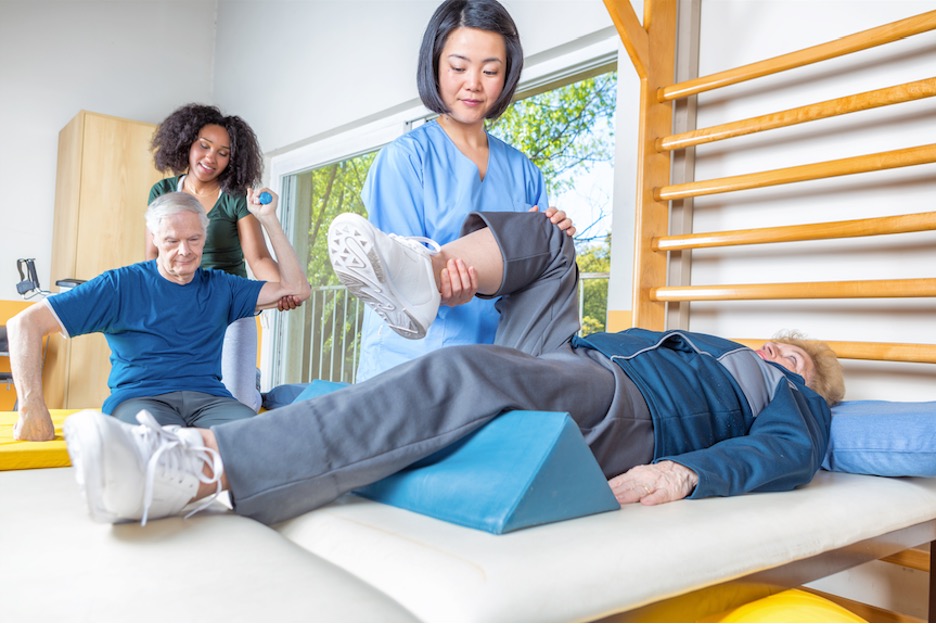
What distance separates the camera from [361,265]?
1.23 meters

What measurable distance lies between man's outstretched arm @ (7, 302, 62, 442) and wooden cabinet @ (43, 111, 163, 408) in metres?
2.86

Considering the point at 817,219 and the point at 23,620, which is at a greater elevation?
the point at 817,219

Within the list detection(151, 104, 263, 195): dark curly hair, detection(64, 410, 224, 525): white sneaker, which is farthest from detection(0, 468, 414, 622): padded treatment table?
detection(151, 104, 263, 195): dark curly hair

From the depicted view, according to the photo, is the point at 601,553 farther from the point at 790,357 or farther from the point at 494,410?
the point at 790,357

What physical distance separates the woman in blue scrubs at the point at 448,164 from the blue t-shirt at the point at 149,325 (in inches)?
22.7

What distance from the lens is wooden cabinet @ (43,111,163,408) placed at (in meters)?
4.43

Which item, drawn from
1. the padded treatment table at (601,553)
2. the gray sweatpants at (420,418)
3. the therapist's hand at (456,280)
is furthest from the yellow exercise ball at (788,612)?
the therapist's hand at (456,280)

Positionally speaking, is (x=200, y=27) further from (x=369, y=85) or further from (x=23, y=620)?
(x=23, y=620)

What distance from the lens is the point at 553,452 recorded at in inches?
38.5

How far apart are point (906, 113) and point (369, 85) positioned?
2.54m

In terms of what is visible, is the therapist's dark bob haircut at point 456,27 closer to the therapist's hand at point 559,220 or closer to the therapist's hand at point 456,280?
the therapist's hand at point 559,220

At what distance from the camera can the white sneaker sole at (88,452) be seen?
84 cm

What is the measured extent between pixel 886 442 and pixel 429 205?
3.42 feet

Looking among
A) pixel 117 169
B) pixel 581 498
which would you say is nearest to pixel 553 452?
pixel 581 498
